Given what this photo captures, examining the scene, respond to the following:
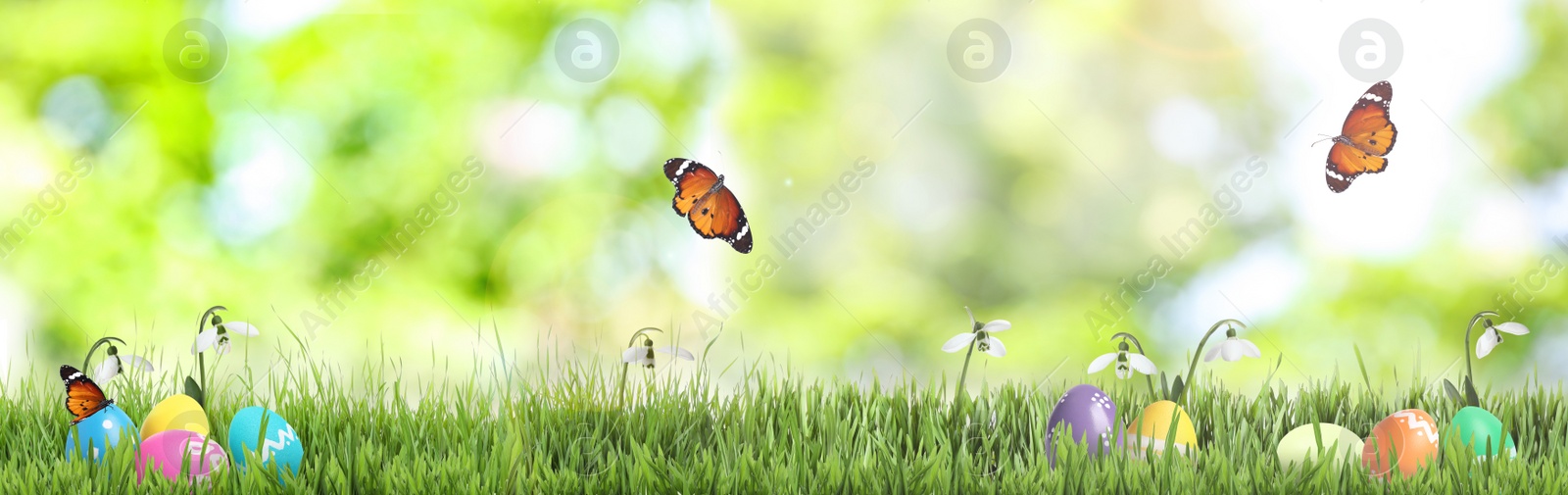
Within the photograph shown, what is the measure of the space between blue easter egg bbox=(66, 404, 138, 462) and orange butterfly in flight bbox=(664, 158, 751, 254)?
1.35m

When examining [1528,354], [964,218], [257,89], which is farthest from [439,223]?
[1528,354]

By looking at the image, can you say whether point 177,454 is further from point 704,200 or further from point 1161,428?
point 1161,428

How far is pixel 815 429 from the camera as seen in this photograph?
2.33 metres

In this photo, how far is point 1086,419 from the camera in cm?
208

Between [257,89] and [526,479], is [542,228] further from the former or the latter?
[526,479]

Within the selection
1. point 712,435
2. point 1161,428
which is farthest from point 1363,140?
point 712,435

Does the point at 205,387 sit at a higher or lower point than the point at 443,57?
lower

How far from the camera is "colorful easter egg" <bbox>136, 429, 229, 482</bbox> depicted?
1871mm

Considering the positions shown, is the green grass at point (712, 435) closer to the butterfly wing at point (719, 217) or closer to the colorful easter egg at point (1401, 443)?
the colorful easter egg at point (1401, 443)

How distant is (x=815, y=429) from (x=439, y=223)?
8.52 ft

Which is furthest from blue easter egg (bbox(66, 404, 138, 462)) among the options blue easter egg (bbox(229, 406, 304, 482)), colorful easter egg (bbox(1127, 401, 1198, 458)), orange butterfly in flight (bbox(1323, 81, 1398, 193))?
orange butterfly in flight (bbox(1323, 81, 1398, 193))

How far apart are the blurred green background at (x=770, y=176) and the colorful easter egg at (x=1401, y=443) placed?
79.5 inches

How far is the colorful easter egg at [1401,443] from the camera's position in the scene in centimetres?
200

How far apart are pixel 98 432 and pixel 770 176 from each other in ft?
9.62
